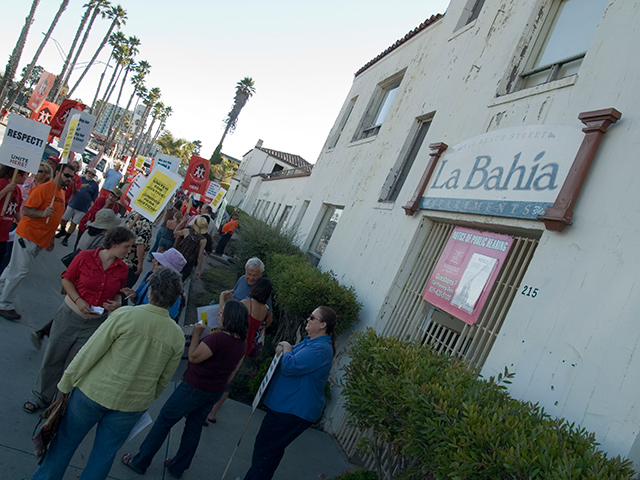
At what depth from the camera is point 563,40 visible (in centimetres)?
564

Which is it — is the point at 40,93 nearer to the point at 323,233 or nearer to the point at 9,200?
the point at 323,233

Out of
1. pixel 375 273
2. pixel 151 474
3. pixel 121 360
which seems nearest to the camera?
pixel 121 360

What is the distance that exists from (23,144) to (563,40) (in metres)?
7.21

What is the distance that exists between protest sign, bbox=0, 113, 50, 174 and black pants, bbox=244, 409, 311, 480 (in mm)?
4970

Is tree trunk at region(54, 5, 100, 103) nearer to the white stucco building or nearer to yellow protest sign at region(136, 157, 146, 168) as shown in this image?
yellow protest sign at region(136, 157, 146, 168)

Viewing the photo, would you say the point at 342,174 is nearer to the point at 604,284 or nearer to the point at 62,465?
the point at 604,284

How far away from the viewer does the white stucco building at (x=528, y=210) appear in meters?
3.55

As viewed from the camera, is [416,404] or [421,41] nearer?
[416,404]

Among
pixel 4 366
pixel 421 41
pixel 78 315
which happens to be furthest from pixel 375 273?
pixel 421 41

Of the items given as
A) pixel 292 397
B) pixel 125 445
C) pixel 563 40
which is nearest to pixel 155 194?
pixel 125 445

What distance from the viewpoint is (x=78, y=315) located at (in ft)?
13.3

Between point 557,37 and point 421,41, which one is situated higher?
point 421,41

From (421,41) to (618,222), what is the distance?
7.68 meters

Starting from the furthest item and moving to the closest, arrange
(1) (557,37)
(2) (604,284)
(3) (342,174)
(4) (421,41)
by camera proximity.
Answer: (3) (342,174) < (4) (421,41) < (1) (557,37) < (2) (604,284)
